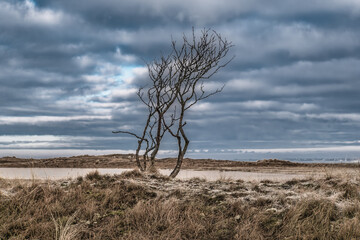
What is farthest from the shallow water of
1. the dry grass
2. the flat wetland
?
the dry grass

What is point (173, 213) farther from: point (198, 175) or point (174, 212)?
point (198, 175)

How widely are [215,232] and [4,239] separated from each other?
3388 mm

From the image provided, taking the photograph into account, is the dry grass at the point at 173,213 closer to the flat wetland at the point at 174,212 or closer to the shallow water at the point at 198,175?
the flat wetland at the point at 174,212

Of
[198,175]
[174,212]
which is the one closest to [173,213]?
[174,212]

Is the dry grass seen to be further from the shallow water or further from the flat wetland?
the shallow water

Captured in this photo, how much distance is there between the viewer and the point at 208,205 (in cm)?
680

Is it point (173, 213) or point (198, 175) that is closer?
point (173, 213)

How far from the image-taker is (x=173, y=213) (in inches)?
236

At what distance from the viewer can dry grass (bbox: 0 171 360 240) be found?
5395mm

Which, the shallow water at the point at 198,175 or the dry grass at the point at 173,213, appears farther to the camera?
the shallow water at the point at 198,175

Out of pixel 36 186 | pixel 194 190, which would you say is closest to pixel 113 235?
pixel 194 190

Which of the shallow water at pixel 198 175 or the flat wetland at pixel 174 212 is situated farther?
the shallow water at pixel 198 175

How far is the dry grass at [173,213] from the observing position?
17.7ft

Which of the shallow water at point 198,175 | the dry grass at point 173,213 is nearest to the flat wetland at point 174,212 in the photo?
the dry grass at point 173,213
